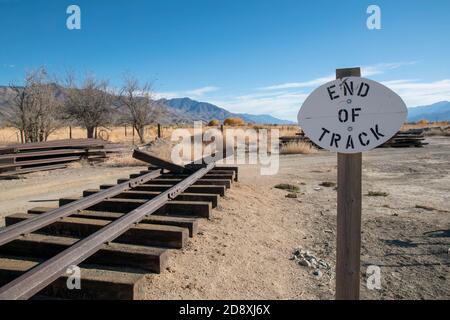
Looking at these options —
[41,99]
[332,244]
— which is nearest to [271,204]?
[332,244]

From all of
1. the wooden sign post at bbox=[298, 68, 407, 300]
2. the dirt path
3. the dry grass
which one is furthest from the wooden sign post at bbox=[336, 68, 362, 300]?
the dry grass

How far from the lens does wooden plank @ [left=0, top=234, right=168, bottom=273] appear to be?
143 inches

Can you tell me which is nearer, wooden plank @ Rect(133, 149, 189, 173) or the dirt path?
the dirt path

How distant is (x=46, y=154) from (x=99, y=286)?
13.6m

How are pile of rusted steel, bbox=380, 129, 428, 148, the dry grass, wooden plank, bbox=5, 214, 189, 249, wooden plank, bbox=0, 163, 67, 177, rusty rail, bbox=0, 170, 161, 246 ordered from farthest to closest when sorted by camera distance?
pile of rusted steel, bbox=380, 129, 428, 148 < the dry grass < wooden plank, bbox=0, 163, 67, 177 < wooden plank, bbox=5, 214, 189, 249 < rusty rail, bbox=0, 170, 161, 246

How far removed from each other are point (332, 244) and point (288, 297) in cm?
191

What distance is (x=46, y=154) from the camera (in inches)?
595

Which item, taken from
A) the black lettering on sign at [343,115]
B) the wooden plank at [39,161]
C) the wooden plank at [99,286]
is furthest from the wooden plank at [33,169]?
the black lettering on sign at [343,115]

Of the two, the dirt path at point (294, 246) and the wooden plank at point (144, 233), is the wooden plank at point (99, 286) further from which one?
the wooden plank at point (144, 233)

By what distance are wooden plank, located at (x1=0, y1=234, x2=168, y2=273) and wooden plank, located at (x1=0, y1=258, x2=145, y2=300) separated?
0.98ft

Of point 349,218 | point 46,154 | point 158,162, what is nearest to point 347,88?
point 349,218

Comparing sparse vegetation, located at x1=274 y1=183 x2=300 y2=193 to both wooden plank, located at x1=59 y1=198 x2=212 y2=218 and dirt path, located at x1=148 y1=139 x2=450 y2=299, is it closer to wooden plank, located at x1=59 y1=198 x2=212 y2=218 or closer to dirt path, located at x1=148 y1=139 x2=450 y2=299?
dirt path, located at x1=148 y1=139 x2=450 y2=299

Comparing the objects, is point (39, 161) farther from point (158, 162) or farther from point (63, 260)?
point (63, 260)
